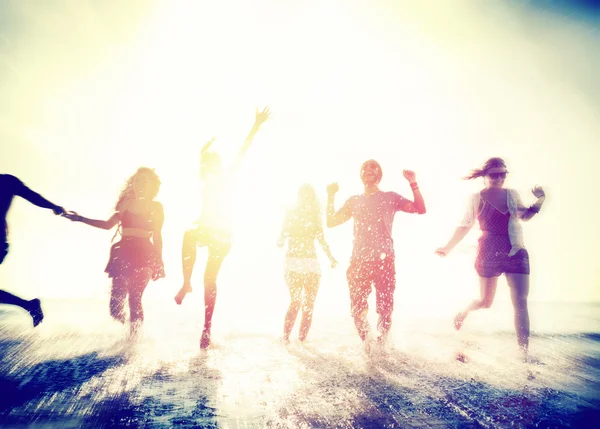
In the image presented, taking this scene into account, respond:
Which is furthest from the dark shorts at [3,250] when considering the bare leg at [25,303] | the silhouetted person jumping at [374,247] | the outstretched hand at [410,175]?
the outstretched hand at [410,175]

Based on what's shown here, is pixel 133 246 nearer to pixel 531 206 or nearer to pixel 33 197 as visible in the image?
pixel 33 197

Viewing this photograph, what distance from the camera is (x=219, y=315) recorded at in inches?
252

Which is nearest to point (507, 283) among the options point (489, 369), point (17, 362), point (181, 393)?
point (489, 369)

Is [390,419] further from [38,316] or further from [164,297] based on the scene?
[164,297]

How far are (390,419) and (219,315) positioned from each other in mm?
4769

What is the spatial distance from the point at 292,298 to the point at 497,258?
264 centimetres

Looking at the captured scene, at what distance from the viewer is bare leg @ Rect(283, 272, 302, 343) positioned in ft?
14.3

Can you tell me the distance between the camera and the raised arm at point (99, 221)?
4.17 metres

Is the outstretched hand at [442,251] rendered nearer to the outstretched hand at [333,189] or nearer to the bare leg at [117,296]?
the outstretched hand at [333,189]

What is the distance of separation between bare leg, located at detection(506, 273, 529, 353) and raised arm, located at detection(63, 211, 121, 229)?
505 centimetres

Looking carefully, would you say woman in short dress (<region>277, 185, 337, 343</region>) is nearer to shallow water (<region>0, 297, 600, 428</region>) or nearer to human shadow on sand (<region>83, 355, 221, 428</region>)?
shallow water (<region>0, 297, 600, 428</region>)

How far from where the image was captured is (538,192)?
4254 mm

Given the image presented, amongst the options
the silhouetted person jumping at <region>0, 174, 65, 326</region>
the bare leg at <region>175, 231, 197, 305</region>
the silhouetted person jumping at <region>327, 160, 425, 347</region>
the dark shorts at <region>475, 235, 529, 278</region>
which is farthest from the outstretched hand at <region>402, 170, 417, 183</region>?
the silhouetted person jumping at <region>0, 174, 65, 326</region>

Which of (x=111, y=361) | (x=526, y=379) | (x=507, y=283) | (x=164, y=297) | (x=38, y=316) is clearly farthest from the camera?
(x=164, y=297)
